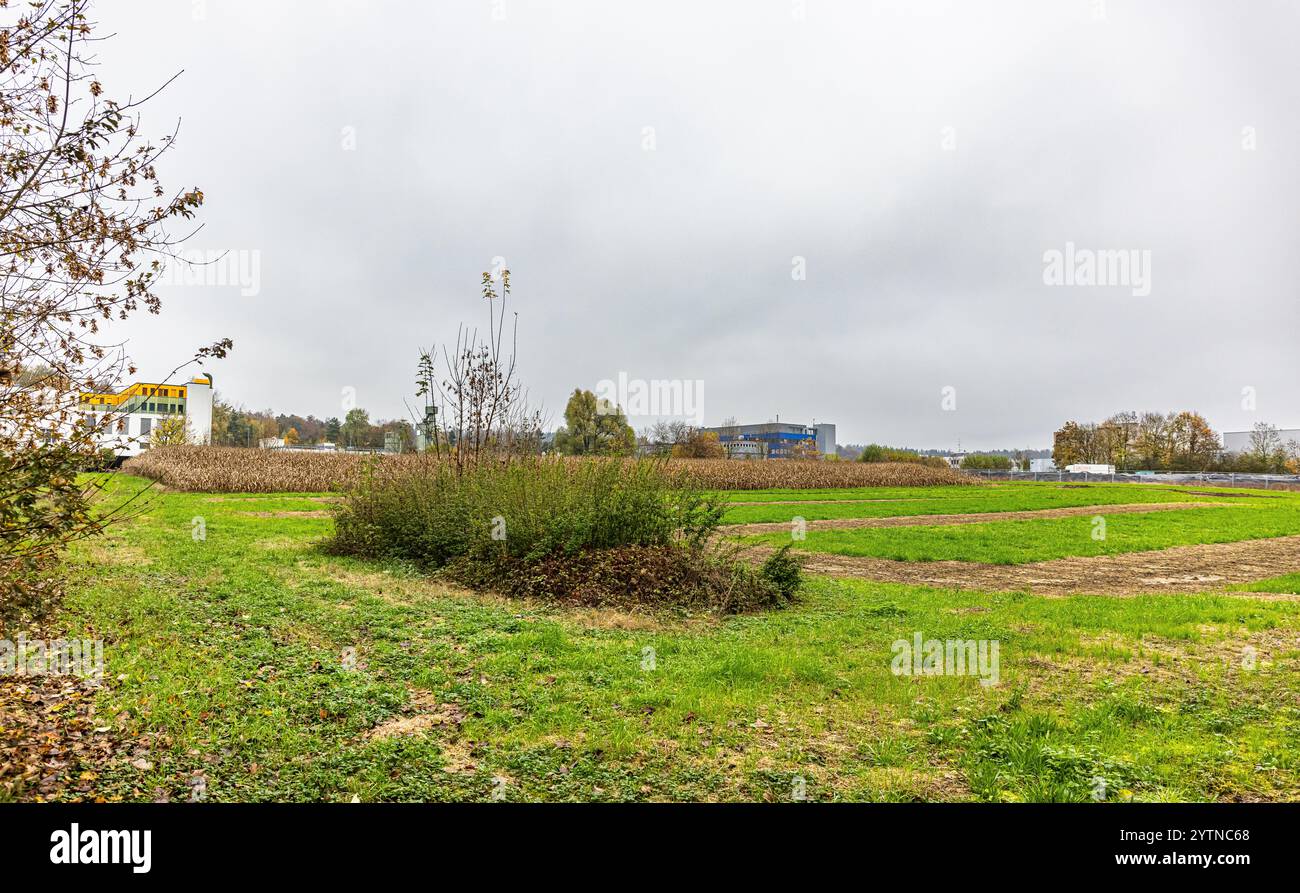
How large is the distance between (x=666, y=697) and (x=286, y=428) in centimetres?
9785

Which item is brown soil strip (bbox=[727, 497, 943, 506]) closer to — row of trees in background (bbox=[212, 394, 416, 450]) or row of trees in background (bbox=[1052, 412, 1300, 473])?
row of trees in background (bbox=[212, 394, 416, 450])

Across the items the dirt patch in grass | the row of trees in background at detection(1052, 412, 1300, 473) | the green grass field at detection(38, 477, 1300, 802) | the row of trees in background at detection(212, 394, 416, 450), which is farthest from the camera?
the row of trees in background at detection(1052, 412, 1300, 473)

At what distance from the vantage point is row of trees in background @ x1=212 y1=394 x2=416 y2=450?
56719 millimetres

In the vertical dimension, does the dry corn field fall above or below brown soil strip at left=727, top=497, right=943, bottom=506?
above

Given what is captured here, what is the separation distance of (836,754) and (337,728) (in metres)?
3.09

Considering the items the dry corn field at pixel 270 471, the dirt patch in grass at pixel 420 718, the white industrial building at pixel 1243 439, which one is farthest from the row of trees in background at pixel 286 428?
the white industrial building at pixel 1243 439

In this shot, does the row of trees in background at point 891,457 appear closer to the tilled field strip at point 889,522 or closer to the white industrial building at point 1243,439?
the tilled field strip at point 889,522

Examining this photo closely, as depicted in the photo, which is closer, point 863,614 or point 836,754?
point 836,754

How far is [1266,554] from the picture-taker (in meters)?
14.6

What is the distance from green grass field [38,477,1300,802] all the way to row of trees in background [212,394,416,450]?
2912 centimetres

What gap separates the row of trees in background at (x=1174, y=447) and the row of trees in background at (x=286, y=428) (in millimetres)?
79839

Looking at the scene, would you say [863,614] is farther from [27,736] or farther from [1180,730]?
[27,736]

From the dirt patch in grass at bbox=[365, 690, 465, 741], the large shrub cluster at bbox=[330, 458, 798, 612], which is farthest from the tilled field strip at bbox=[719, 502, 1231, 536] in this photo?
the dirt patch in grass at bbox=[365, 690, 465, 741]
